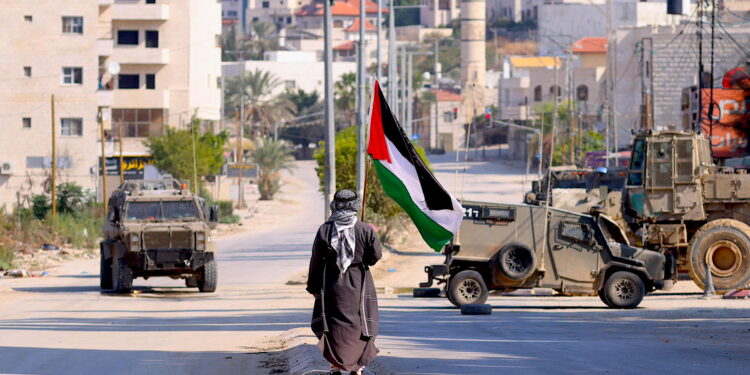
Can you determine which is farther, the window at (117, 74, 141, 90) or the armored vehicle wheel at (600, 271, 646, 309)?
the window at (117, 74, 141, 90)

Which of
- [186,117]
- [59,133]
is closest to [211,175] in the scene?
[186,117]

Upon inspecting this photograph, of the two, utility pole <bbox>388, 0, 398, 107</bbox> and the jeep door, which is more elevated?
utility pole <bbox>388, 0, 398, 107</bbox>

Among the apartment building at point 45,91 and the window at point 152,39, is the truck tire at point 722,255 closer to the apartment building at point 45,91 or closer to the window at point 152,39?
the apartment building at point 45,91

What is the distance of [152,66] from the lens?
77438 millimetres

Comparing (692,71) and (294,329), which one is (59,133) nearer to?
(692,71)

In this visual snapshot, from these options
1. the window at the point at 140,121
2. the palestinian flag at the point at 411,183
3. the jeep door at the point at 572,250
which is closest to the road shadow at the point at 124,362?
the palestinian flag at the point at 411,183

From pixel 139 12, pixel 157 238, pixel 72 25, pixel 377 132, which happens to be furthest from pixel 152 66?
pixel 377 132

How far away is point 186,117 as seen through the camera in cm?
7850

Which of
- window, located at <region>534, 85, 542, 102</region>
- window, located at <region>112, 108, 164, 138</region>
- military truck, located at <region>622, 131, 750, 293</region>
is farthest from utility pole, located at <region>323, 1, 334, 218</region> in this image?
window, located at <region>534, 85, 542, 102</region>

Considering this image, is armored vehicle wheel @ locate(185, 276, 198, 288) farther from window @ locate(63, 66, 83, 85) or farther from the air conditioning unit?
the air conditioning unit

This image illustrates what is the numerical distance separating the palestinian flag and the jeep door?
8693mm

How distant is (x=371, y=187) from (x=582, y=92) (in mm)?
70611

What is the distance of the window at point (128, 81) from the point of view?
7756 centimetres

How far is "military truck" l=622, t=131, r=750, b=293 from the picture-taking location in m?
24.3
